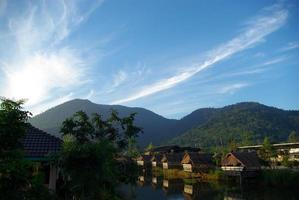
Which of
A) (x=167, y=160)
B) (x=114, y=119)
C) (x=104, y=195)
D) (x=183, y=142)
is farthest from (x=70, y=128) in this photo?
(x=183, y=142)

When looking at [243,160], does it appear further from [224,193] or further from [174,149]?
[174,149]

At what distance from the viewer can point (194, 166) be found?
2709 inches

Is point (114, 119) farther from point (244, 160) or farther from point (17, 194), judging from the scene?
point (244, 160)

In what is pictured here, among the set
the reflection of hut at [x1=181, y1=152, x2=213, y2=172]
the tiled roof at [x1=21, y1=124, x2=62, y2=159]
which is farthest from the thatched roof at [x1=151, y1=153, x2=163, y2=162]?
the tiled roof at [x1=21, y1=124, x2=62, y2=159]

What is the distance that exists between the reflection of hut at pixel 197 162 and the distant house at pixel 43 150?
54.5 meters

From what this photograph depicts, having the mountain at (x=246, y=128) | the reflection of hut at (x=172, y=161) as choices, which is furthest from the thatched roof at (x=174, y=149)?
the mountain at (x=246, y=128)

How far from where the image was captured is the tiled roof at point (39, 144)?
15742 mm

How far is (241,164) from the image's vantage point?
176 ft

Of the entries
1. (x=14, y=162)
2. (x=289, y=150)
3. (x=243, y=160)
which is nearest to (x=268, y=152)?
(x=289, y=150)

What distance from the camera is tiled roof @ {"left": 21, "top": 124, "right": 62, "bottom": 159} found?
1574cm

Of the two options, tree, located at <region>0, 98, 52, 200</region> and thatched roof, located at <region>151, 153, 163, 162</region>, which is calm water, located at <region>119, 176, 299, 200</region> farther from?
thatched roof, located at <region>151, 153, 163, 162</region>

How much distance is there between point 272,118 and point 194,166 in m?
123

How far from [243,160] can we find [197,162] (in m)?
16.8

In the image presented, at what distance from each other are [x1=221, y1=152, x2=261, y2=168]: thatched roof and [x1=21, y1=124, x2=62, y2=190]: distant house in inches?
1672
